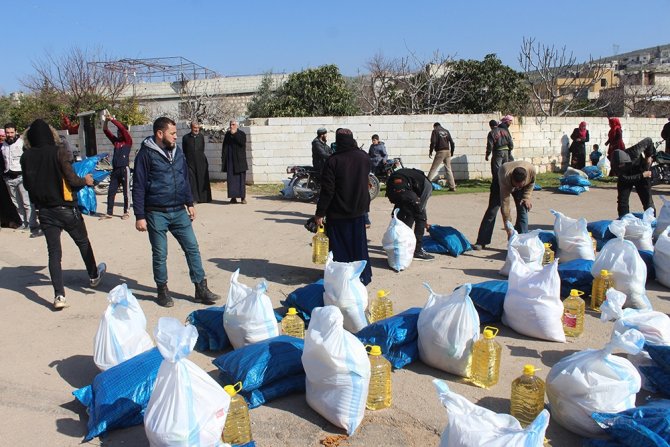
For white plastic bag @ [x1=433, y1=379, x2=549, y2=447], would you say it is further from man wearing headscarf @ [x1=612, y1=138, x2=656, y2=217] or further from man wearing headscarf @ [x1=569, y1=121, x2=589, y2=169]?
man wearing headscarf @ [x1=569, y1=121, x2=589, y2=169]

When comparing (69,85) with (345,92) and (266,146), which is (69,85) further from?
(266,146)

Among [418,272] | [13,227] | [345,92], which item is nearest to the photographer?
[418,272]

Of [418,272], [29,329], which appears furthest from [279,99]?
[29,329]

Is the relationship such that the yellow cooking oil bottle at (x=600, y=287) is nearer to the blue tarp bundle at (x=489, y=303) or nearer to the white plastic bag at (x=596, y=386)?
the blue tarp bundle at (x=489, y=303)

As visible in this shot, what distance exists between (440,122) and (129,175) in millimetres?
8049

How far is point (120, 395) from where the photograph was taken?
131 inches

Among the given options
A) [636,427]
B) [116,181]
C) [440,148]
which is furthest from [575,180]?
[636,427]

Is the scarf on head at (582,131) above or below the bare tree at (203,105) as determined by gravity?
below

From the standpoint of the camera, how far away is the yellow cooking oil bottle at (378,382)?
3.53 meters

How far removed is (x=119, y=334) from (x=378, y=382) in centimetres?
179

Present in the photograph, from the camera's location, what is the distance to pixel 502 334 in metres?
4.65

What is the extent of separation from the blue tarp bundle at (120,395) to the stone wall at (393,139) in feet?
35.0

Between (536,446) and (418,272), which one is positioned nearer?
(536,446)

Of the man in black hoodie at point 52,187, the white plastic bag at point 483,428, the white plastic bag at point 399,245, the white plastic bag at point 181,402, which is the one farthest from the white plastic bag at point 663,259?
the man in black hoodie at point 52,187
